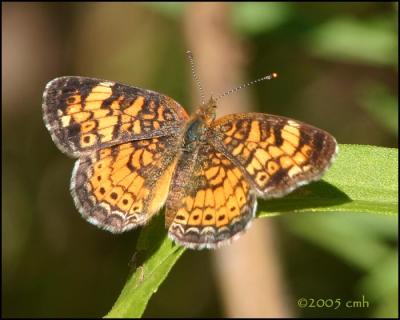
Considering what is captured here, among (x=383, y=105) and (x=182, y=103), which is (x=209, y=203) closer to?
(x=383, y=105)

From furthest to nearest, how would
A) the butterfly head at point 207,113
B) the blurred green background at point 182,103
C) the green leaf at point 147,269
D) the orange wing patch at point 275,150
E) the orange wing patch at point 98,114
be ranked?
the blurred green background at point 182,103
the butterfly head at point 207,113
the orange wing patch at point 98,114
the orange wing patch at point 275,150
the green leaf at point 147,269

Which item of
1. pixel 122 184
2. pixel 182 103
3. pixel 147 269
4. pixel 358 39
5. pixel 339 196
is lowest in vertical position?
pixel 182 103

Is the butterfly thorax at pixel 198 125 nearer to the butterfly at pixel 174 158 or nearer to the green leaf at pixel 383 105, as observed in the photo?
the butterfly at pixel 174 158

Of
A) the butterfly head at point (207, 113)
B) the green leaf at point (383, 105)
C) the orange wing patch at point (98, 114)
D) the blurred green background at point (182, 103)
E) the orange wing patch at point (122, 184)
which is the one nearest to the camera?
the orange wing patch at point (122, 184)

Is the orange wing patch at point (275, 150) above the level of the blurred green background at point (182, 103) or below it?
above

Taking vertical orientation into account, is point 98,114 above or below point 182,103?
above

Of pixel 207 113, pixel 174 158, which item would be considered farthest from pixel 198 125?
pixel 174 158

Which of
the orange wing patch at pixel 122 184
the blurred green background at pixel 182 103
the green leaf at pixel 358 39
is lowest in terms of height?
the blurred green background at pixel 182 103

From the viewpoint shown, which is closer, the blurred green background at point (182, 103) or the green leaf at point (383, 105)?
the green leaf at point (383, 105)

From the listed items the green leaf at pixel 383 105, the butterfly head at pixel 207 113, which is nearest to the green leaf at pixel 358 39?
the green leaf at pixel 383 105
